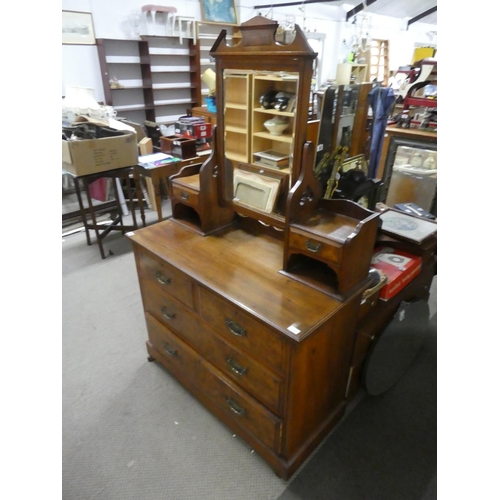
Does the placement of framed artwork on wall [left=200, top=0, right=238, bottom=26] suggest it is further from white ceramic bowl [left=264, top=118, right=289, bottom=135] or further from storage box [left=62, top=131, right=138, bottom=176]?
white ceramic bowl [left=264, top=118, right=289, bottom=135]

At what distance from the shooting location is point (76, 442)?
1.58 metres

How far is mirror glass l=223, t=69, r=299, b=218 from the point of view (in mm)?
1285

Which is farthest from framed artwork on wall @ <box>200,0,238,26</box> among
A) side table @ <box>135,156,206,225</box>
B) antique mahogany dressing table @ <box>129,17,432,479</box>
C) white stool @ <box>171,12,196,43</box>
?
antique mahogany dressing table @ <box>129,17,432,479</box>

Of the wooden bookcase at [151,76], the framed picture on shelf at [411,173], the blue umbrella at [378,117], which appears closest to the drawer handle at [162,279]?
the blue umbrella at [378,117]

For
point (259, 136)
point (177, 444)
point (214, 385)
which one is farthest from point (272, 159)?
point (177, 444)

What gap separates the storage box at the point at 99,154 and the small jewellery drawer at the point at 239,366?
185cm

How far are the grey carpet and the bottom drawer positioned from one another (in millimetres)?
141

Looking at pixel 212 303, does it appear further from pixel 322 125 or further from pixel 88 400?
pixel 322 125

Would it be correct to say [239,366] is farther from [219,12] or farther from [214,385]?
[219,12]

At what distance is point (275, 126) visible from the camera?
4.51 ft

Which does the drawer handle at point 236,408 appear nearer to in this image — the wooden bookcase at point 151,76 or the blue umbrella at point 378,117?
the blue umbrella at point 378,117

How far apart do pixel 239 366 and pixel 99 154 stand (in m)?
2.22

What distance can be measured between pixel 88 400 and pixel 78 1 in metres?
4.58
